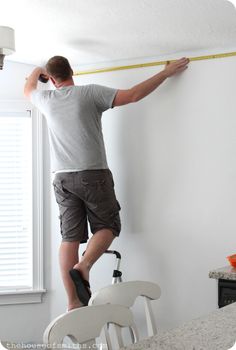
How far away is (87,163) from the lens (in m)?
A: 3.31

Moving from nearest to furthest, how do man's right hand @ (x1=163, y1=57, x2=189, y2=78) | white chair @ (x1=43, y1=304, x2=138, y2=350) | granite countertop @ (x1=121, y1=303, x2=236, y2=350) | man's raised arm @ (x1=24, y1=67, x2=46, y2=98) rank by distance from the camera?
granite countertop @ (x1=121, y1=303, x2=236, y2=350), white chair @ (x1=43, y1=304, x2=138, y2=350), man's right hand @ (x1=163, y1=57, x2=189, y2=78), man's raised arm @ (x1=24, y1=67, x2=46, y2=98)

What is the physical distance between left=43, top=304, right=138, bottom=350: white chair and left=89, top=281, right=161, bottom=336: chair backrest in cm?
30

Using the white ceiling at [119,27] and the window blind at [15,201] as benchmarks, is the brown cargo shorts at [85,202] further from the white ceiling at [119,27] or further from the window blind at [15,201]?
the white ceiling at [119,27]

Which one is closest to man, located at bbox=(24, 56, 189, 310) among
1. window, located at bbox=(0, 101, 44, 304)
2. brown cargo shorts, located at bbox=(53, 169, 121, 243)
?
brown cargo shorts, located at bbox=(53, 169, 121, 243)

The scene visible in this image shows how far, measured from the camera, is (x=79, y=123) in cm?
333

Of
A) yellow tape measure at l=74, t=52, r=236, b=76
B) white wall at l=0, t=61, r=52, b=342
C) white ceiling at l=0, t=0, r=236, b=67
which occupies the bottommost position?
white wall at l=0, t=61, r=52, b=342

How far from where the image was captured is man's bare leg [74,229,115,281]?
3211mm

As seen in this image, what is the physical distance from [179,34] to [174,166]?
802 mm

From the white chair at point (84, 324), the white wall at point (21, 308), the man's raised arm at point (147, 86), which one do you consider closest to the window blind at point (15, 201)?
the white wall at point (21, 308)

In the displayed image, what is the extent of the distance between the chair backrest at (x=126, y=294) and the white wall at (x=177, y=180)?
979mm

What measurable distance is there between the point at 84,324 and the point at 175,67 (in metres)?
1.94

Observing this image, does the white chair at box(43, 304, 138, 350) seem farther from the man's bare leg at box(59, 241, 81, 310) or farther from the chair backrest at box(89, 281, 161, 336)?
the man's bare leg at box(59, 241, 81, 310)

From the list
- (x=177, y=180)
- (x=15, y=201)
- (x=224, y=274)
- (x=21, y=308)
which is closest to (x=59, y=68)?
(x=177, y=180)

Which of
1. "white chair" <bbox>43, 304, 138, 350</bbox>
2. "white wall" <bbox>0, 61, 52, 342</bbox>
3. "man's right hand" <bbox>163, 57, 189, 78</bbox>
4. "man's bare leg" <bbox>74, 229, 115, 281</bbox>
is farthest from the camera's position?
"white wall" <bbox>0, 61, 52, 342</bbox>
